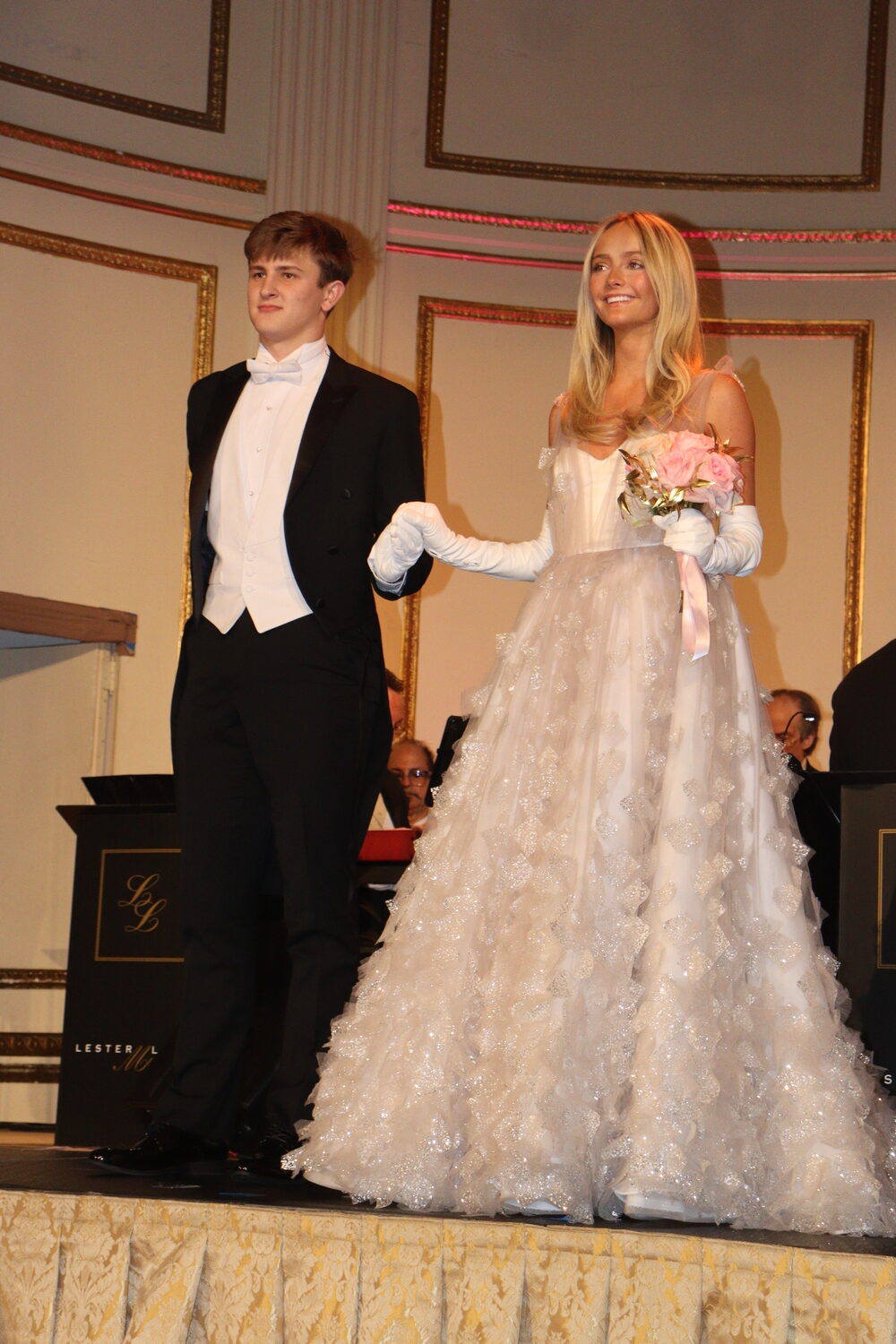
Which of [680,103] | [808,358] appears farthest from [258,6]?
[808,358]

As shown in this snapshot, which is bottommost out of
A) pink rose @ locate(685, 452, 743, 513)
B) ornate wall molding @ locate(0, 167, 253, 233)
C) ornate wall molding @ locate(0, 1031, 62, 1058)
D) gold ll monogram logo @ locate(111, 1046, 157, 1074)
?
ornate wall molding @ locate(0, 1031, 62, 1058)

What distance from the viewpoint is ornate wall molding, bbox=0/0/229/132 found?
231 inches

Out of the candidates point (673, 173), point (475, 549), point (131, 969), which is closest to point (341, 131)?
point (673, 173)

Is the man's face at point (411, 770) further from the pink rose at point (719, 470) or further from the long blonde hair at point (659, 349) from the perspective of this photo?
the pink rose at point (719, 470)

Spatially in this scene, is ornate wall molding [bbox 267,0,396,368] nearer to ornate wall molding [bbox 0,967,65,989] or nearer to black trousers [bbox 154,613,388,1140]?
ornate wall molding [bbox 0,967,65,989]

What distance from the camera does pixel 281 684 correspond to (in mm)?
2996

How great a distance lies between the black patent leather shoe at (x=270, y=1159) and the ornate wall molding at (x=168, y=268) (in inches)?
134

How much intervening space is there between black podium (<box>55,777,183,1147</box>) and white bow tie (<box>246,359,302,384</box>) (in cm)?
113

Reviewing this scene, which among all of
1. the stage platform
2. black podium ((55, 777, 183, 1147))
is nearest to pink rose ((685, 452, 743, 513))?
the stage platform

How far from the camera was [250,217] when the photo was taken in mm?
6273

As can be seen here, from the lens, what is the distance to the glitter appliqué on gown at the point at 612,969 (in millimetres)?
2447

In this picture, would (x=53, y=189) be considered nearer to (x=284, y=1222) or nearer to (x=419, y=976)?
(x=419, y=976)

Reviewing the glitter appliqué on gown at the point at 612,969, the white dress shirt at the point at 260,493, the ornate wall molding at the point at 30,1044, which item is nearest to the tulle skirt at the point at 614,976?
the glitter appliqué on gown at the point at 612,969

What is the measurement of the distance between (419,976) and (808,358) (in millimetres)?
4434
